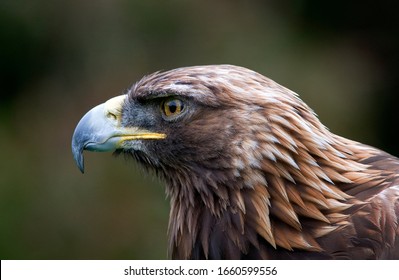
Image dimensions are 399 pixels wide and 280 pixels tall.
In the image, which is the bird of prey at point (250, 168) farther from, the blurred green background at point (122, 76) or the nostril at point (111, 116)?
the blurred green background at point (122, 76)

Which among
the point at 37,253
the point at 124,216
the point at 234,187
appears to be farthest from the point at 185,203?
the point at 37,253

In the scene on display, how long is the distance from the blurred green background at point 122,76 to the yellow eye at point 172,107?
2.51 m

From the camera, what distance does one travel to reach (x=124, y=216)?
5059 mm

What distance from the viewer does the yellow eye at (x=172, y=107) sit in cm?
245

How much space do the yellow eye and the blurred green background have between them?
2513mm

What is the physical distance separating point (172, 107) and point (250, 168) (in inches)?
13.9

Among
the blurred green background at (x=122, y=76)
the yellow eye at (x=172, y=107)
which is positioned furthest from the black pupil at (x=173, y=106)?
the blurred green background at (x=122, y=76)

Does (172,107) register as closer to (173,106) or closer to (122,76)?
(173,106)

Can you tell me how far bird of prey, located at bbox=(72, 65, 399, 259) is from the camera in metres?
2.28

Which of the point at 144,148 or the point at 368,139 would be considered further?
the point at 368,139

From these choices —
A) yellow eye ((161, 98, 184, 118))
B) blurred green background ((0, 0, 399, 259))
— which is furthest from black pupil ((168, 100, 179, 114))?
blurred green background ((0, 0, 399, 259))

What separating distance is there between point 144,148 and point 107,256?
2669 mm

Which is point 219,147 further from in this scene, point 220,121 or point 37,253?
point 37,253

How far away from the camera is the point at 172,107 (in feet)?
8.09
